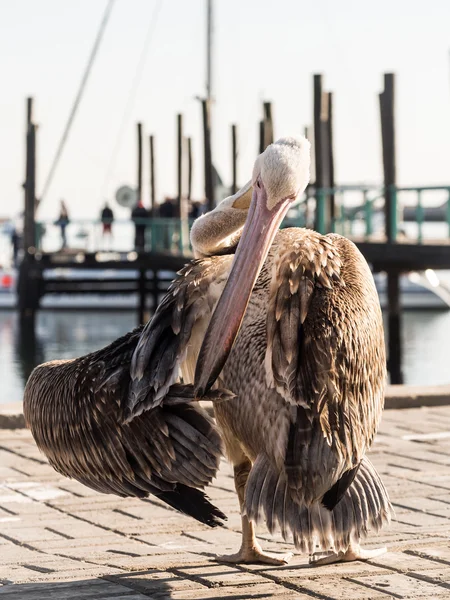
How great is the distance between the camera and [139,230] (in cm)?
3394

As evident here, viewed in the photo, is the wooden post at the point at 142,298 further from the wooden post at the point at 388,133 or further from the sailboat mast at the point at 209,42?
the wooden post at the point at 388,133

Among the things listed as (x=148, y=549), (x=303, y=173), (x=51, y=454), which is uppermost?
(x=303, y=173)

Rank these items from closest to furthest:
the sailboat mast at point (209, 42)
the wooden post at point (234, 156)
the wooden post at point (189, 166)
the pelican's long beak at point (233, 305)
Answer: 1. the pelican's long beak at point (233, 305)
2. the wooden post at point (234, 156)
3. the wooden post at point (189, 166)
4. the sailboat mast at point (209, 42)

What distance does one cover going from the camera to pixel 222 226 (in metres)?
5.16

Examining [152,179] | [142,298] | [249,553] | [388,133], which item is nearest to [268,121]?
[152,179]

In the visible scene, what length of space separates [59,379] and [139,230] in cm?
2933

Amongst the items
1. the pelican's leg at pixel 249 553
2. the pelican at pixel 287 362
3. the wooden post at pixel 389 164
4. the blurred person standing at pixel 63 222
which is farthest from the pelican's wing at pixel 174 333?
the blurred person standing at pixel 63 222

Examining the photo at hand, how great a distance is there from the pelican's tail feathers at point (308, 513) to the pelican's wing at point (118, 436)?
0.54 feet

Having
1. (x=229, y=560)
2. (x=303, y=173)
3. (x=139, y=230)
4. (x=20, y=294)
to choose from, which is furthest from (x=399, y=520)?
(x=20, y=294)

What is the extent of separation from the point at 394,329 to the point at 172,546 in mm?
19040

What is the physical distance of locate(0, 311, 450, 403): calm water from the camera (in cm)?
2270

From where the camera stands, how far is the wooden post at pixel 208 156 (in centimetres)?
2947

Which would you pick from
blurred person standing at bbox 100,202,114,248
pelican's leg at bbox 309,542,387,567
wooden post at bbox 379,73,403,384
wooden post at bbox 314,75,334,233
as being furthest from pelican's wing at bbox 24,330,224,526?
blurred person standing at bbox 100,202,114,248

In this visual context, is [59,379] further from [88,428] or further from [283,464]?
[283,464]
